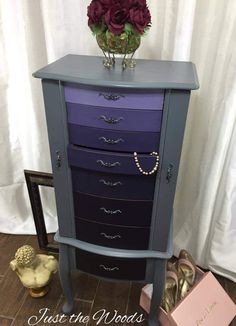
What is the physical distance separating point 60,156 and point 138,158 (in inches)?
10.3

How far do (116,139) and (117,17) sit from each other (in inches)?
13.5

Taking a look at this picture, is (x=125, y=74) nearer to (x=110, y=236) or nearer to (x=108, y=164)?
(x=108, y=164)

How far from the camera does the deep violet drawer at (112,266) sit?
113cm

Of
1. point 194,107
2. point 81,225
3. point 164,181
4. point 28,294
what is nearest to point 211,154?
point 194,107

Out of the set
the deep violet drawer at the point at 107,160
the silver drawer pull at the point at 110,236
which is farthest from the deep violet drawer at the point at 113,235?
the deep violet drawer at the point at 107,160

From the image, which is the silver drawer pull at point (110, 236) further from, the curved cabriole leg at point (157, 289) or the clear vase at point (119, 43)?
the clear vase at point (119, 43)

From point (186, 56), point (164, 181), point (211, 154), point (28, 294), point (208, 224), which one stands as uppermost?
point (186, 56)

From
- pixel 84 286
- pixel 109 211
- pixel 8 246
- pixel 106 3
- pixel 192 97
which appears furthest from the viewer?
pixel 8 246

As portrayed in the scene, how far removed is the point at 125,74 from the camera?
896 mm

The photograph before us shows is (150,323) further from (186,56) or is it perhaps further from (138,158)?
(186,56)

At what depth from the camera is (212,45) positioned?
1.15 m

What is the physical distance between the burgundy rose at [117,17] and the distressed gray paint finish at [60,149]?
22 centimetres

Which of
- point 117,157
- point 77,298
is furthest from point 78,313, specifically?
point 117,157

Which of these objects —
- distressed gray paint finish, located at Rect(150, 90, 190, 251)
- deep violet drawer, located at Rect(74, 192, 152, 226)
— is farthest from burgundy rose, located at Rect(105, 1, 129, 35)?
deep violet drawer, located at Rect(74, 192, 152, 226)
